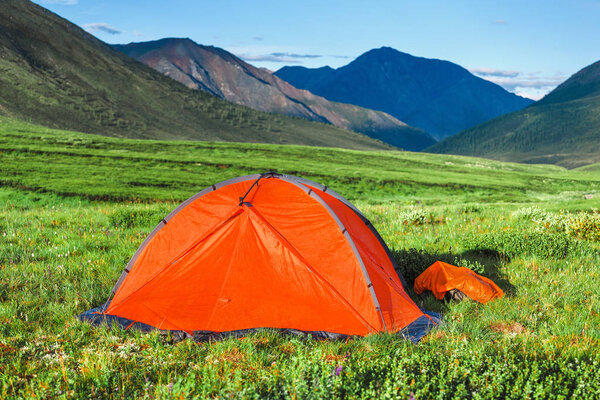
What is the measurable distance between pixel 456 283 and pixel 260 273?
3.55 m

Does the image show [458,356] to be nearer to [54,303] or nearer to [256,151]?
→ [54,303]

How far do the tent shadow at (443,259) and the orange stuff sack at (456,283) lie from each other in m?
0.18

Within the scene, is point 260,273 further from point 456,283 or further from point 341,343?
point 456,283

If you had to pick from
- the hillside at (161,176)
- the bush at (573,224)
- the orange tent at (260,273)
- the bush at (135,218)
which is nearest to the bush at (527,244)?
the bush at (573,224)

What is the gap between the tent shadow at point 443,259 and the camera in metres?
8.27

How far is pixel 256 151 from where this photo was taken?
3307 inches

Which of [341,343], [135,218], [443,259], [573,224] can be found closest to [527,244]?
[443,259]

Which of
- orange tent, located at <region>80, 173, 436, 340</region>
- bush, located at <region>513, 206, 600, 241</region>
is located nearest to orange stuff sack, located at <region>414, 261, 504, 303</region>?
orange tent, located at <region>80, 173, 436, 340</region>

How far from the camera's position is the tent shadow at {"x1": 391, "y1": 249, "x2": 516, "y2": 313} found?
27.1 feet

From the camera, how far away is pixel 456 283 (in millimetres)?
8078

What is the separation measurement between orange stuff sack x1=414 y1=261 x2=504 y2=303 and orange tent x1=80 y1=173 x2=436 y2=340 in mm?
665

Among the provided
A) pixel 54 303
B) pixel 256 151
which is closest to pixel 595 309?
pixel 54 303

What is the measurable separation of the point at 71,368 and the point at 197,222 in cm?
320

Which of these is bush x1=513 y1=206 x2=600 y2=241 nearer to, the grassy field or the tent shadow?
the grassy field
